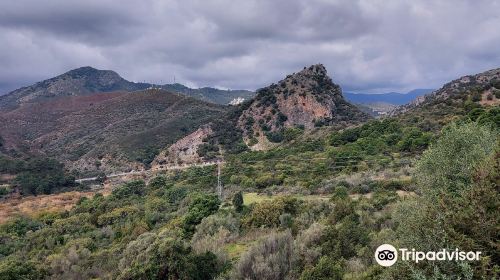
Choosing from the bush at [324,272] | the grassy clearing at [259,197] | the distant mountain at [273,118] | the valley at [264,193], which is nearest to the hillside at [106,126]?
the valley at [264,193]

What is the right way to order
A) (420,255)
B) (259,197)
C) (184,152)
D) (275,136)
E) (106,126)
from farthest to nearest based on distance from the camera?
(106,126), (184,152), (275,136), (259,197), (420,255)

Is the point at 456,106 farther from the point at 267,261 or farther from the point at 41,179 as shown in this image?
the point at 41,179

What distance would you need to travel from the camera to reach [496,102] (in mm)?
56469

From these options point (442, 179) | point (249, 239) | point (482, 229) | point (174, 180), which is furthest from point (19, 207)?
point (482, 229)

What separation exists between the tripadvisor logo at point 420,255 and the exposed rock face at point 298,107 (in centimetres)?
7307

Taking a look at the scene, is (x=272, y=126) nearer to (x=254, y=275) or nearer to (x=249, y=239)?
(x=249, y=239)

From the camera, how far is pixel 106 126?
117812 millimetres

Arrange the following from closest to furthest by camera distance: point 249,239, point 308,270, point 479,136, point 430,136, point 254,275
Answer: point 308,270 → point 254,275 → point 479,136 → point 249,239 → point 430,136

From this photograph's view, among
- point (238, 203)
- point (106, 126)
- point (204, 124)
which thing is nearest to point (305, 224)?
point (238, 203)

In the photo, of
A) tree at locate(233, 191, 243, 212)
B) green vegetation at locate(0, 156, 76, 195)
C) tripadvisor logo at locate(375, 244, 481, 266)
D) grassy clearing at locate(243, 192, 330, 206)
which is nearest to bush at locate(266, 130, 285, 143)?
green vegetation at locate(0, 156, 76, 195)

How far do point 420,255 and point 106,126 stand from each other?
11732cm

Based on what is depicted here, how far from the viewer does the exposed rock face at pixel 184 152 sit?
8200 cm

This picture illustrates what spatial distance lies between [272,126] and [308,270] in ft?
248

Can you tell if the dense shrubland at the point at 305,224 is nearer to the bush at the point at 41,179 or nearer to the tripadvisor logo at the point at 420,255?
the tripadvisor logo at the point at 420,255
